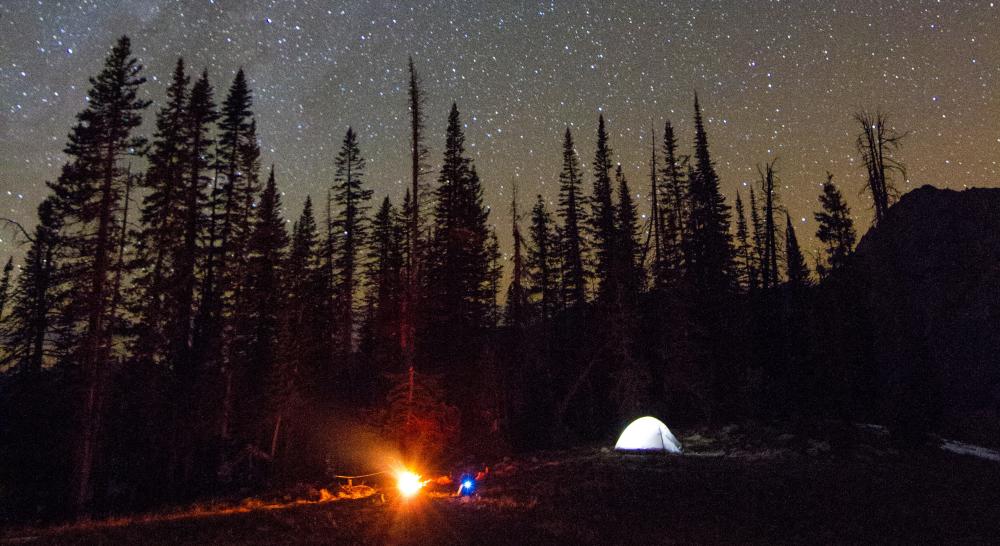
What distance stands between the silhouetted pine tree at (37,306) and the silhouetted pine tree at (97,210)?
3.13ft

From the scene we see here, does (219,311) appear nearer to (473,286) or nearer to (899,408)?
(473,286)

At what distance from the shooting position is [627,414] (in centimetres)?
3000

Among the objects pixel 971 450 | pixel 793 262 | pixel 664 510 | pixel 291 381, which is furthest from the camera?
pixel 793 262

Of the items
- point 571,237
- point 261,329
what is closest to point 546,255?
point 571,237

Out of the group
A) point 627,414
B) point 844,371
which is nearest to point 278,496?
point 627,414

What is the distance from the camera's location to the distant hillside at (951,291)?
33.7m

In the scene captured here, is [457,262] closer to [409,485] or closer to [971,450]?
[409,485]

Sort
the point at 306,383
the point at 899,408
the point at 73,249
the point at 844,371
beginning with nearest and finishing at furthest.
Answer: the point at 73,249, the point at 899,408, the point at 306,383, the point at 844,371

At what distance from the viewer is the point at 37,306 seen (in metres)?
31.3

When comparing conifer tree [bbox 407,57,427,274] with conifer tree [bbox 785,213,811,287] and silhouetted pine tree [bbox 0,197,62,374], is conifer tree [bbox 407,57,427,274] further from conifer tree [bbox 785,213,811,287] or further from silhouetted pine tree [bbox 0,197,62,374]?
conifer tree [bbox 785,213,811,287]

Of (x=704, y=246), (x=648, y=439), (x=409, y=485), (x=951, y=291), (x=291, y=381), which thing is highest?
(x=704, y=246)

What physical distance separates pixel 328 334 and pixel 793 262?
1452 inches

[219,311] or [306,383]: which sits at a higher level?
[219,311]

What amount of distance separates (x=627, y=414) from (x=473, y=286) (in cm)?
1173
